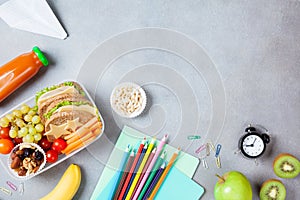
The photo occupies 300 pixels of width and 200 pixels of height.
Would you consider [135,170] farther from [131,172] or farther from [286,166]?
[286,166]

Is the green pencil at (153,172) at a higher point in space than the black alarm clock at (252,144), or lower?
lower

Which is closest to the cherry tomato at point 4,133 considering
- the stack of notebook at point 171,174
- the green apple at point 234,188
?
the stack of notebook at point 171,174

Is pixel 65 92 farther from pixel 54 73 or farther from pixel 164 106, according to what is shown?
pixel 164 106

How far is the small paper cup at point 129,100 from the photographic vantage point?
1.10m

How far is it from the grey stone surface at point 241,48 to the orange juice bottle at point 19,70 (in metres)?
0.12

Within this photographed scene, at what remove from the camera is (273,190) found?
110cm

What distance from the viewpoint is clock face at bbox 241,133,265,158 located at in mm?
1099

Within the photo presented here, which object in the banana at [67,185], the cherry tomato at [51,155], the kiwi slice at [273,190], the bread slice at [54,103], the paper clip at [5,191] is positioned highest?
the kiwi slice at [273,190]

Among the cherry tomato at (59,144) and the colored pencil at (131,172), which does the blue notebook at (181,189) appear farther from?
the cherry tomato at (59,144)

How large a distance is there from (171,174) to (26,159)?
1.10ft

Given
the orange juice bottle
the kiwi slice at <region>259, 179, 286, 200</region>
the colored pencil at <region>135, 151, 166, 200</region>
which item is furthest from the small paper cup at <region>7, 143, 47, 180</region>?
the kiwi slice at <region>259, 179, 286, 200</region>

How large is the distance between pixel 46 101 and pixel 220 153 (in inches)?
16.7

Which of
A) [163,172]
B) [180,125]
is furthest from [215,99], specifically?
[163,172]

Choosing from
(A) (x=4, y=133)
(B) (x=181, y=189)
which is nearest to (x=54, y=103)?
(A) (x=4, y=133)
